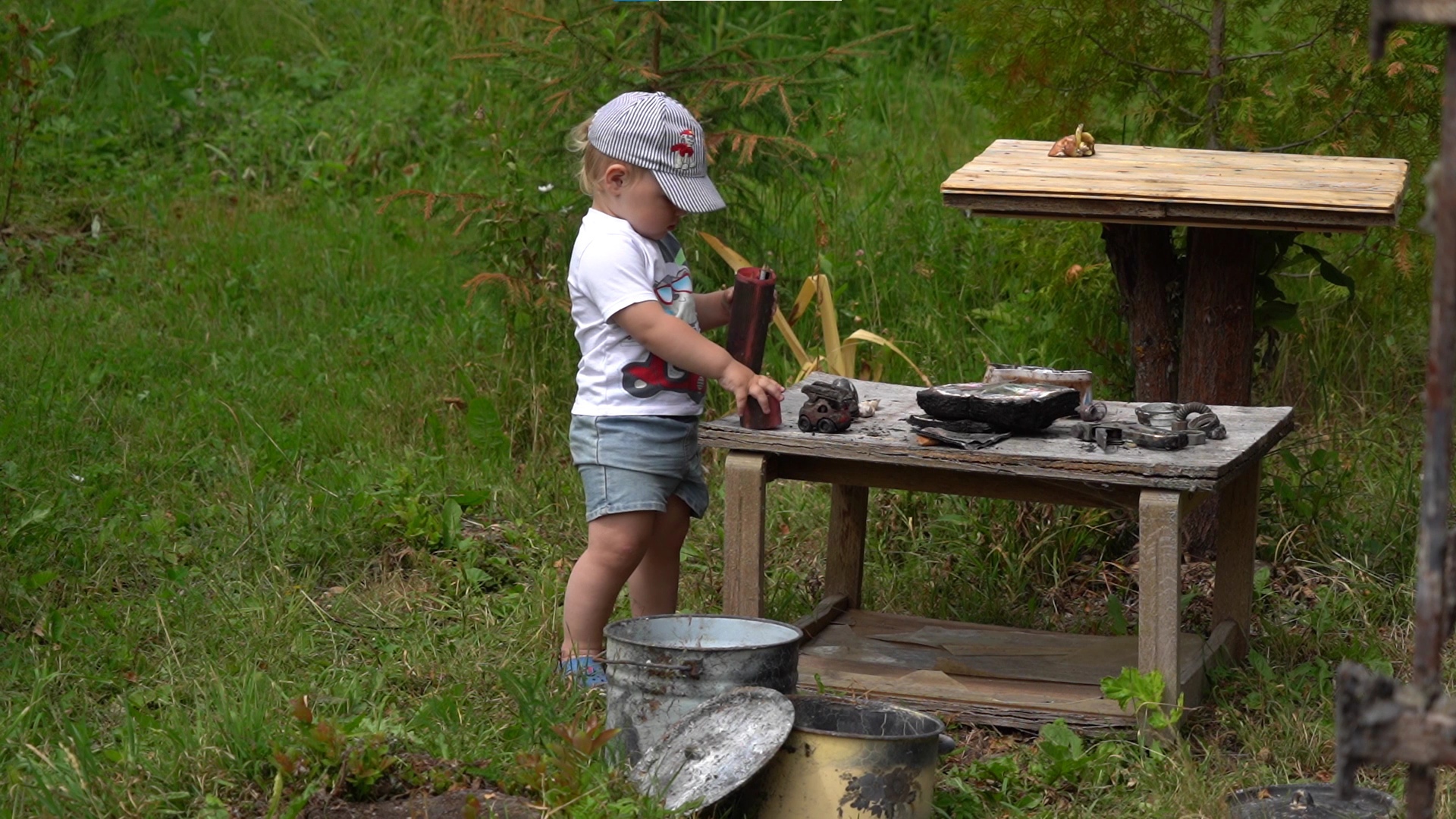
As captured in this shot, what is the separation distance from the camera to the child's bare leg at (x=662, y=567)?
411 cm

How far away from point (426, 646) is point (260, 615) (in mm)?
480

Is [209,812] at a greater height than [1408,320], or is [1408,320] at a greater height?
[1408,320]

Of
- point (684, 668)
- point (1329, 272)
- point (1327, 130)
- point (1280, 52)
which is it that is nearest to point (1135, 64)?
point (1280, 52)

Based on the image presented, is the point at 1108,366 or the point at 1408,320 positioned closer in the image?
the point at 1108,366

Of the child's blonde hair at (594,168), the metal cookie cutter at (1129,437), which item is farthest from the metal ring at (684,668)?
the child's blonde hair at (594,168)

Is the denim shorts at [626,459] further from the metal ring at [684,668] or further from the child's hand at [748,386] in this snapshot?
the metal ring at [684,668]

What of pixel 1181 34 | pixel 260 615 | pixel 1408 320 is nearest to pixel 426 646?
pixel 260 615

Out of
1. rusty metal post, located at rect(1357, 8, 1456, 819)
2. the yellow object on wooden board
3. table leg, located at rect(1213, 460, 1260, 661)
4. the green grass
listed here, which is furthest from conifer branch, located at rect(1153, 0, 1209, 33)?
rusty metal post, located at rect(1357, 8, 1456, 819)

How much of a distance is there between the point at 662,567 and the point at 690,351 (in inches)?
27.7

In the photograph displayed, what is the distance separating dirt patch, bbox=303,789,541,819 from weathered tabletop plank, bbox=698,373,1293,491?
1027 millimetres

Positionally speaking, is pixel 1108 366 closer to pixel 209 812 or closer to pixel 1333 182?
pixel 1333 182

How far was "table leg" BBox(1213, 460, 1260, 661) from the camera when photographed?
4309 millimetres

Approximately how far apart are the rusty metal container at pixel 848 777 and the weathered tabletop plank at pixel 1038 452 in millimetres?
641

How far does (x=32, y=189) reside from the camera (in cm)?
807
